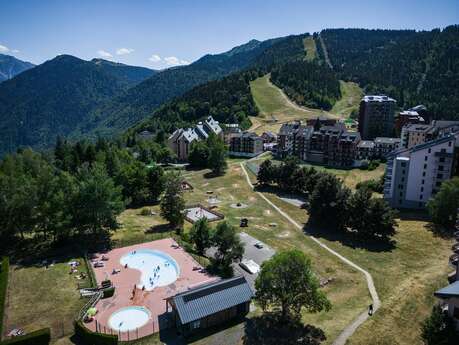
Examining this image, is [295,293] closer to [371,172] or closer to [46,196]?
[46,196]

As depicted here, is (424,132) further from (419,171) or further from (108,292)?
(108,292)

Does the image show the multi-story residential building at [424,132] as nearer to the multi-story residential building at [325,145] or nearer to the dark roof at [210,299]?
the multi-story residential building at [325,145]

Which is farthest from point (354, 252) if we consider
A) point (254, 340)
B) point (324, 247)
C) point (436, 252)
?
point (254, 340)

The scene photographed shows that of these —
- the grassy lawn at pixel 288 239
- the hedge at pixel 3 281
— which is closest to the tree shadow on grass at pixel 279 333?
the grassy lawn at pixel 288 239

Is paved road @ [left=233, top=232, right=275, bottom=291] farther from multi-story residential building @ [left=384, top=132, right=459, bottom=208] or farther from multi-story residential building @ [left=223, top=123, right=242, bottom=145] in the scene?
multi-story residential building @ [left=223, top=123, right=242, bottom=145]

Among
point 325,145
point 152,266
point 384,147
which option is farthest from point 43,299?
point 384,147

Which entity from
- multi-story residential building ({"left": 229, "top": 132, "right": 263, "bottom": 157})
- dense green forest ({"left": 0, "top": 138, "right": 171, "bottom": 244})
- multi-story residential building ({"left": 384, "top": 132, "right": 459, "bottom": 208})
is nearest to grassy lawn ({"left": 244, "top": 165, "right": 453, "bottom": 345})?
multi-story residential building ({"left": 384, "top": 132, "right": 459, "bottom": 208})
